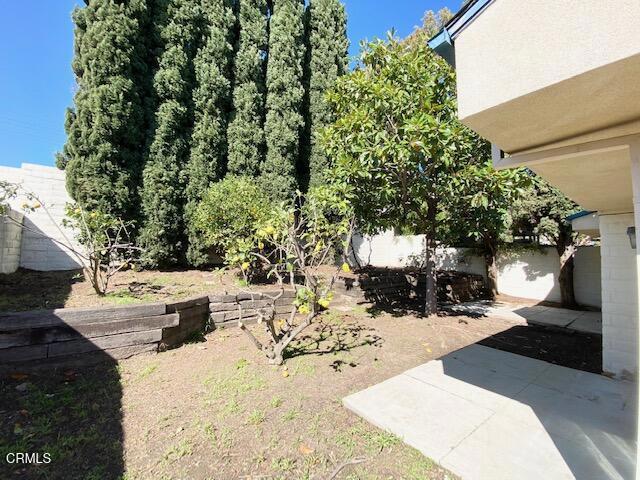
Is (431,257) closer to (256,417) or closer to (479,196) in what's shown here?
(479,196)

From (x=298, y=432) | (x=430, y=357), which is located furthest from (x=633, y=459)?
(x=298, y=432)

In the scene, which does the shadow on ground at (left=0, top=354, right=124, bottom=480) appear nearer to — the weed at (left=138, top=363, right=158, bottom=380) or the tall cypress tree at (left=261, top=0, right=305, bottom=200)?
the weed at (left=138, top=363, right=158, bottom=380)

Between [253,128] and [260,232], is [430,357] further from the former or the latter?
[253,128]

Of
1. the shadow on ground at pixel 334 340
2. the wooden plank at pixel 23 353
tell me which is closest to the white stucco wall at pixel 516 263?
the shadow on ground at pixel 334 340

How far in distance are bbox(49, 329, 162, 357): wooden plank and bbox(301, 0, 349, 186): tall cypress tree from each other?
7.99 meters

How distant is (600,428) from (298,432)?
2.84 m

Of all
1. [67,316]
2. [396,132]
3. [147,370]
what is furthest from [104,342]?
[396,132]

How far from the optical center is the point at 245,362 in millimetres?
4035

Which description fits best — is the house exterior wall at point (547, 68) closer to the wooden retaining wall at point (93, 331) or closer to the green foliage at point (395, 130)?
the green foliage at point (395, 130)

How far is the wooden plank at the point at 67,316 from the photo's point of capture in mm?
3422

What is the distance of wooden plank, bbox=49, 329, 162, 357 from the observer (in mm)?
3566

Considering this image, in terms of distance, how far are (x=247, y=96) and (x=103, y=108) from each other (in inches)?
161

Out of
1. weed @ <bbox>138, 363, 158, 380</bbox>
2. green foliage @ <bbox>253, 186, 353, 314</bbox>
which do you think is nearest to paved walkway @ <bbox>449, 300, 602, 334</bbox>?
green foliage @ <bbox>253, 186, 353, 314</bbox>

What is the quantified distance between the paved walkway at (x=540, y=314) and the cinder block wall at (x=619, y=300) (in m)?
2.83
